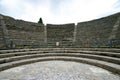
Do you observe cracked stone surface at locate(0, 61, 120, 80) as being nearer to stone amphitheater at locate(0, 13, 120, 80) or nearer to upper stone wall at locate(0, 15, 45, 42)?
stone amphitheater at locate(0, 13, 120, 80)

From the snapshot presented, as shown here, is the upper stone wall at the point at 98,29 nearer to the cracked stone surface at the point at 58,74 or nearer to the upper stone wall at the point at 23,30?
the upper stone wall at the point at 23,30

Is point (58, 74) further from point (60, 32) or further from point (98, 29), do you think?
point (60, 32)

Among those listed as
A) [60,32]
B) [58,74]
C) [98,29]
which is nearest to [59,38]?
[60,32]

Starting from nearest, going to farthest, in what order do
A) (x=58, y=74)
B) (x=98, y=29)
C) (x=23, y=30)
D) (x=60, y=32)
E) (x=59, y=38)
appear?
(x=58, y=74) → (x=98, y=29) → (x=23, y=30) → (x=59, y=38) → (x=60, y=32)

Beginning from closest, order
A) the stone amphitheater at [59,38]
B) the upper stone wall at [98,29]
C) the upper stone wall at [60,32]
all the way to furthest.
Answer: the stone amphitheater at [59,38], the upper stone wall at [98,29], the upper stone wall at [60,32]

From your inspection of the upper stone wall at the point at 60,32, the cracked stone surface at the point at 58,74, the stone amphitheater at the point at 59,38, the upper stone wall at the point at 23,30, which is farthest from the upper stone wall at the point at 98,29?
the cracked stone surface at the point at 58,74

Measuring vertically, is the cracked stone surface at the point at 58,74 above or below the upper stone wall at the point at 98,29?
below

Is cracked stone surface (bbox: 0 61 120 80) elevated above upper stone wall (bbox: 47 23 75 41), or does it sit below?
below

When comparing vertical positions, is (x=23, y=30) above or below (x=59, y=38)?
above

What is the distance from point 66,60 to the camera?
15.3 feet

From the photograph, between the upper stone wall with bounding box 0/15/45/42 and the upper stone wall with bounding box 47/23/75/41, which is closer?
the upper stone wall with bounding box 0/15/45/42

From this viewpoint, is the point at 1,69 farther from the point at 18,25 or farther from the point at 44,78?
the point at 18,25

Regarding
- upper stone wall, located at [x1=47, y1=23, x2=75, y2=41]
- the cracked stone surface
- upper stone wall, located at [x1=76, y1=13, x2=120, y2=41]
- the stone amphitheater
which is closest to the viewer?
the cracked stone surface

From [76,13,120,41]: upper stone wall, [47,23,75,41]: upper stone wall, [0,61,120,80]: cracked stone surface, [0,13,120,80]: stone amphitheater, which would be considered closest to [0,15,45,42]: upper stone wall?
[0,13,120,80]: stone amphitheater
